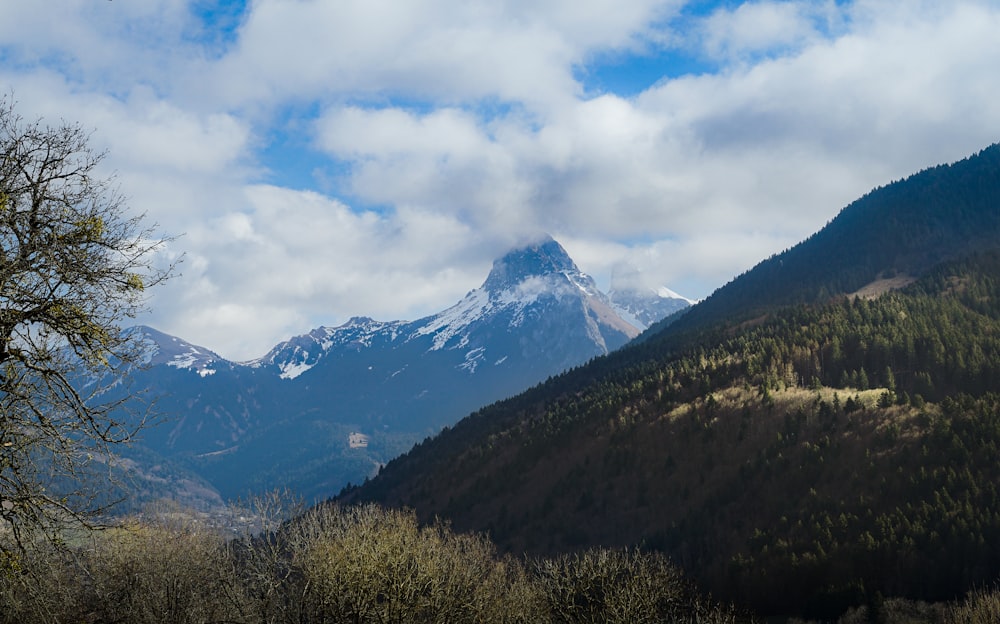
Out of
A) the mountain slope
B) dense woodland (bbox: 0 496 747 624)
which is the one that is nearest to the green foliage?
the mountain slope

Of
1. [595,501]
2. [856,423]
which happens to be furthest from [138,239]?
[595,501]

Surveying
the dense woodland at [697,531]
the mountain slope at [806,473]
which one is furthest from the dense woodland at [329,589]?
the mountain slope at [806,473]

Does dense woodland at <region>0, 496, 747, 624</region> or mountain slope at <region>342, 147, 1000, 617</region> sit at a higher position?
dense woodland at <region>0, 496, 747, 624</region>

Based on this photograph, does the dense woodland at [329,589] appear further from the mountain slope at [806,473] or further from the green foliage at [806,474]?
the mountain slope at [806,473]

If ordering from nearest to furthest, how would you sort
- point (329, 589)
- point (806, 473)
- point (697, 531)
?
point (329, 589)
point (806, 473)
point (697, 531)

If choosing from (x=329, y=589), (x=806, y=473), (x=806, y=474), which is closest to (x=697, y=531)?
(x=806, y=474)

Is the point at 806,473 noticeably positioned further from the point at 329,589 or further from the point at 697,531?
the point at 329,589

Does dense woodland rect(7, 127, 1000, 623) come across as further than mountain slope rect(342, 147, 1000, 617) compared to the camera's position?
No

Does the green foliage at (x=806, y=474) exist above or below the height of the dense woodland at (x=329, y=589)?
below

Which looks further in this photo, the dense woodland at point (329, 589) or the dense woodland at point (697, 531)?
the dense woodland at point (697, 531)

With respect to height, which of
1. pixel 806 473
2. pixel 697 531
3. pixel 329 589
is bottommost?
pixel 697 531

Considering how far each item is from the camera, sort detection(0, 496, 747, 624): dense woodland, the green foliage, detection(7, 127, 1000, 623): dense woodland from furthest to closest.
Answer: the green foliage → detection(7, 127, 1000, 623): dense woodland → detection(0, 496, 747, 624): dense woodland

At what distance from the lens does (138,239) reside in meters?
12.2

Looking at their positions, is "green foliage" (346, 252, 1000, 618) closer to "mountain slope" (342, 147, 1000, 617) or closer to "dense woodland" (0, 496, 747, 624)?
"mountain slope" (342, 147, 1000, 617)
